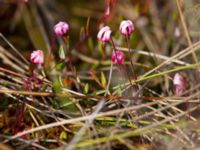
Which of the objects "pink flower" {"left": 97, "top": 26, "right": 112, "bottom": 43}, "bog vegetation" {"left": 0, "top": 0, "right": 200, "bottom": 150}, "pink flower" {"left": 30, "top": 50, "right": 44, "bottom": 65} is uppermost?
"pink flower" {"left": 97, "top": 26, "right": 112, "bottom": 43}

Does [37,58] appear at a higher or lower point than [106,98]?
higher

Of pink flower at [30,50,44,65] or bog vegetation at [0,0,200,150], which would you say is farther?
pink flower at [30,50,44,65]

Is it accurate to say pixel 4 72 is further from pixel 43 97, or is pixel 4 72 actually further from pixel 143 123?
pixel 143 123

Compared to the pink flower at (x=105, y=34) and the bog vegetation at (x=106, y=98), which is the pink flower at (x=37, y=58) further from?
the pink flower at (x=105, y=34)

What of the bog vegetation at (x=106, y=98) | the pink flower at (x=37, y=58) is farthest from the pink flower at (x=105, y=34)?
the pink flower at (x=37, y=58)

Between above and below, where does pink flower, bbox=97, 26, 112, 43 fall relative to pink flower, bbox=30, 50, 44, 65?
above

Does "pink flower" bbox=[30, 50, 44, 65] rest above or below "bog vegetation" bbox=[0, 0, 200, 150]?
above

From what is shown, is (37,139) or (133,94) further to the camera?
(133,94)

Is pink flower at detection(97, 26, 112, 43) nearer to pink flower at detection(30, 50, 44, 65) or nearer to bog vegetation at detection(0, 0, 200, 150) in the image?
bog vegetation at detection(0, 0, 200, 150)

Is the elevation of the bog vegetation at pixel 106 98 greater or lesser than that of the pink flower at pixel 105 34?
lesser

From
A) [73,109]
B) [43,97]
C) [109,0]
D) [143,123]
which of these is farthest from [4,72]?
[143,123]

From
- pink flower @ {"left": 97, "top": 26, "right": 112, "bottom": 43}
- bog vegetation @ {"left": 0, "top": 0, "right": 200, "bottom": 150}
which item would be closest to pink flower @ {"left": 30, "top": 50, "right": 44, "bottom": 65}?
bog vegetation @ {"left": 0, "top": 0, "right": 200, "bottom": 150}
